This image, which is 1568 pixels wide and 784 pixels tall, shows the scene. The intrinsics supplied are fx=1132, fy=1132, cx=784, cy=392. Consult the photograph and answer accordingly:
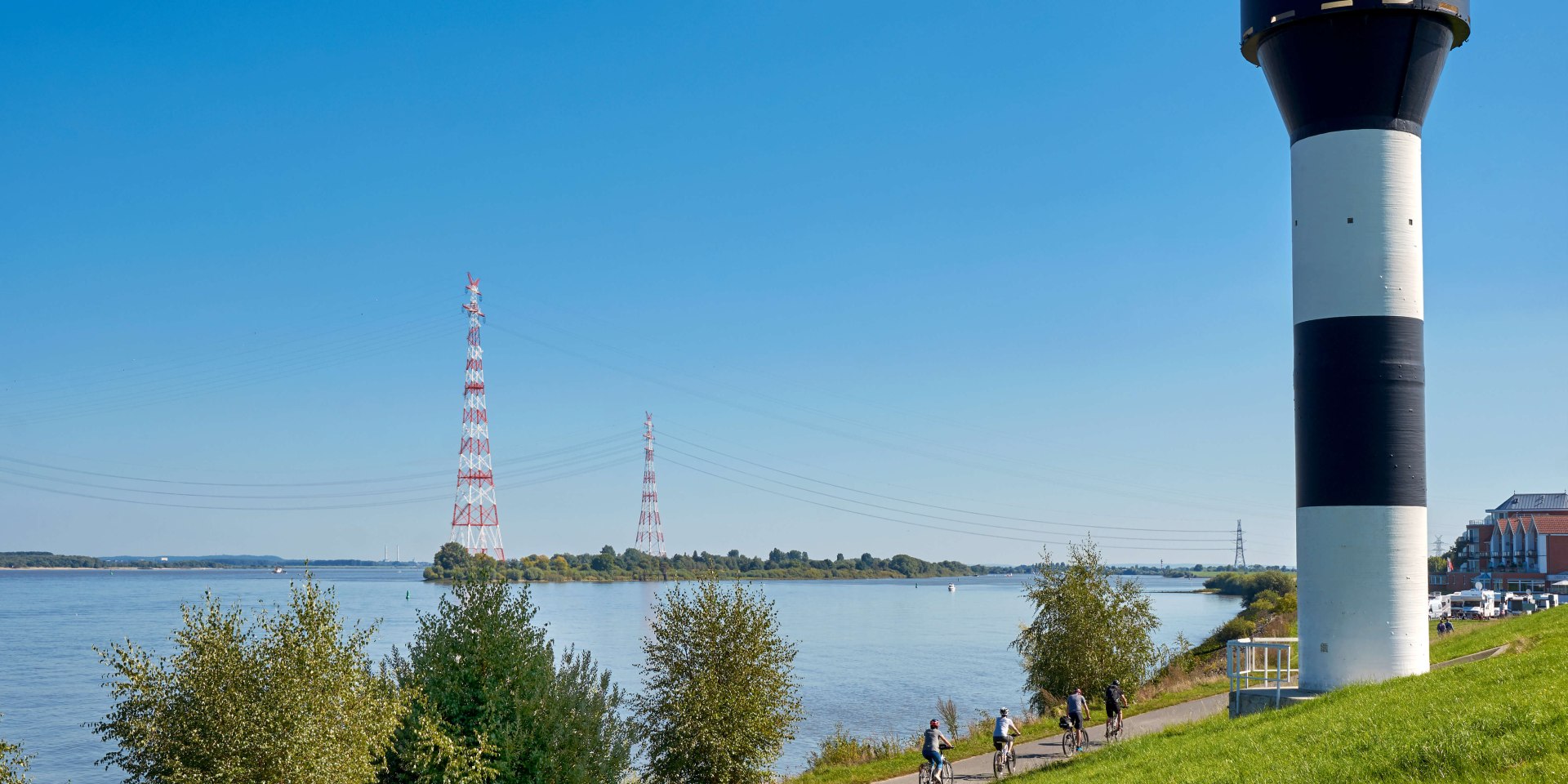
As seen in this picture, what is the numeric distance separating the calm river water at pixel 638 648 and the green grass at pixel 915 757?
20.3 feet

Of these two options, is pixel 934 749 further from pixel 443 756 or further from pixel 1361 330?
pixel 1361 330

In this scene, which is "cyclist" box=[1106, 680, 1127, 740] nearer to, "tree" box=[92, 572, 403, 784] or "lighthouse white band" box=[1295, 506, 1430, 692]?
"lighthouse white band" box=[1295, 506, 1430, 692]

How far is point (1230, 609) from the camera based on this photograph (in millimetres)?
135500

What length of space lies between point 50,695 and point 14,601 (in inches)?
4374

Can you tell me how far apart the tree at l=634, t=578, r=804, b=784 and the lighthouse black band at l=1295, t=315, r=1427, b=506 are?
46.6 ft

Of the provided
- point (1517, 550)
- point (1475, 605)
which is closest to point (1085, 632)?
point (1475, 605)

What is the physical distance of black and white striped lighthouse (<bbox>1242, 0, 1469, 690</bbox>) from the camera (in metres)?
24.6

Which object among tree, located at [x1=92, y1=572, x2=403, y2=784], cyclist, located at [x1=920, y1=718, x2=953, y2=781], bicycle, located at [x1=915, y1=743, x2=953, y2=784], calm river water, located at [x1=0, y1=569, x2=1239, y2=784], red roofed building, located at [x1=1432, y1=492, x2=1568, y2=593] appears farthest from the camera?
red roofed building, located at [x1=1432, y1=492, x2=1568, y2=593]

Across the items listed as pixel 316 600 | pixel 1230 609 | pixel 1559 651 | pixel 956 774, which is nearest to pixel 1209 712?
pixel 956 774

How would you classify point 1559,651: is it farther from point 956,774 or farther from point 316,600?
point 316,600

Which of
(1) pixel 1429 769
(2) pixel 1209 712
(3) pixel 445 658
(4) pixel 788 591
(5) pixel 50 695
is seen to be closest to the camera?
(1) pixel 1429 769

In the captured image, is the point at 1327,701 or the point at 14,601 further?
the point at 14,601

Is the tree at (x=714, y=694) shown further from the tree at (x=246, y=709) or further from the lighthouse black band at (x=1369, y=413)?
the lighthouse black band at (x=1369, y=413)

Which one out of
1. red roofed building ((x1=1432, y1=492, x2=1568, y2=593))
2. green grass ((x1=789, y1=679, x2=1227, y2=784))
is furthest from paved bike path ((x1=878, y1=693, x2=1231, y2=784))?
red roofed building ((x1=1432, y1=492, x2=1568, y2=593))
